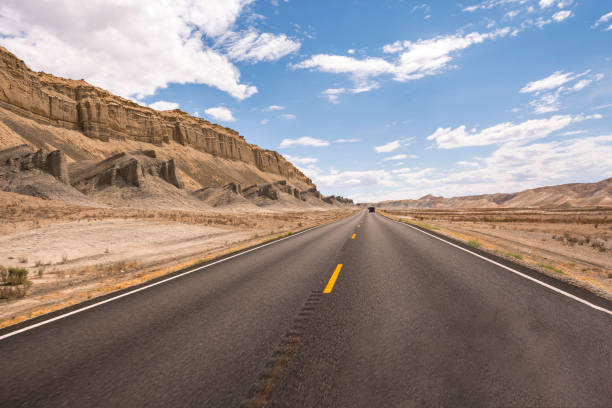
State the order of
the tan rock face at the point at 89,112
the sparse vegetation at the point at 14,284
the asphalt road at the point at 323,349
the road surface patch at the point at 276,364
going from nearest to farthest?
the road surface patch at the point at 276,364 → the asphalt road at the point at 323,349 → the sparse vegetation at the point at 14,284 → the tan rock face at the point at 89,112

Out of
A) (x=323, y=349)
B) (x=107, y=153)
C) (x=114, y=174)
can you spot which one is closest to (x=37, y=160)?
(x=114, y=174)

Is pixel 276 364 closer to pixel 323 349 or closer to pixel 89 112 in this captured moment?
pixel 323 349

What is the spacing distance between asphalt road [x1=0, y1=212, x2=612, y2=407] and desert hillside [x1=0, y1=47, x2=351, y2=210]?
40.4 metres

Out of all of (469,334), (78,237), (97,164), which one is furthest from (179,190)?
(469,334)

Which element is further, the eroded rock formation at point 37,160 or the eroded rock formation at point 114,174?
the eroded rock formation at point 114,174

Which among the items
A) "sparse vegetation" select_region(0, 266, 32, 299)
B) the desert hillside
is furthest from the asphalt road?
the desert hillside

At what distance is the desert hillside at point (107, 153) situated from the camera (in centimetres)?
3800

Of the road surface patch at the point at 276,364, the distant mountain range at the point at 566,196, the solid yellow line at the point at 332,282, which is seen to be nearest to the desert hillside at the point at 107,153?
the solid yellow line at the point at 332,282

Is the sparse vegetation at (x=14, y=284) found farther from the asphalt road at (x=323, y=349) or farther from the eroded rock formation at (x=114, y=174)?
the eroded rock formation at (x=114, y=174)

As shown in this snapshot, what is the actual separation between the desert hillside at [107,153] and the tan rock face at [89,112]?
0.77 feet

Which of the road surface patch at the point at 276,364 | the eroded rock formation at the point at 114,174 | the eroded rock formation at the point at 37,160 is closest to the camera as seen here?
the road surface patch at the point at 276,364

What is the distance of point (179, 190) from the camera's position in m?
54.9

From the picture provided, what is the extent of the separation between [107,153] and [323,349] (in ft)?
292

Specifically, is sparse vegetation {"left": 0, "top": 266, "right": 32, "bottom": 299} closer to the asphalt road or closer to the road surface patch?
the asphalt road
